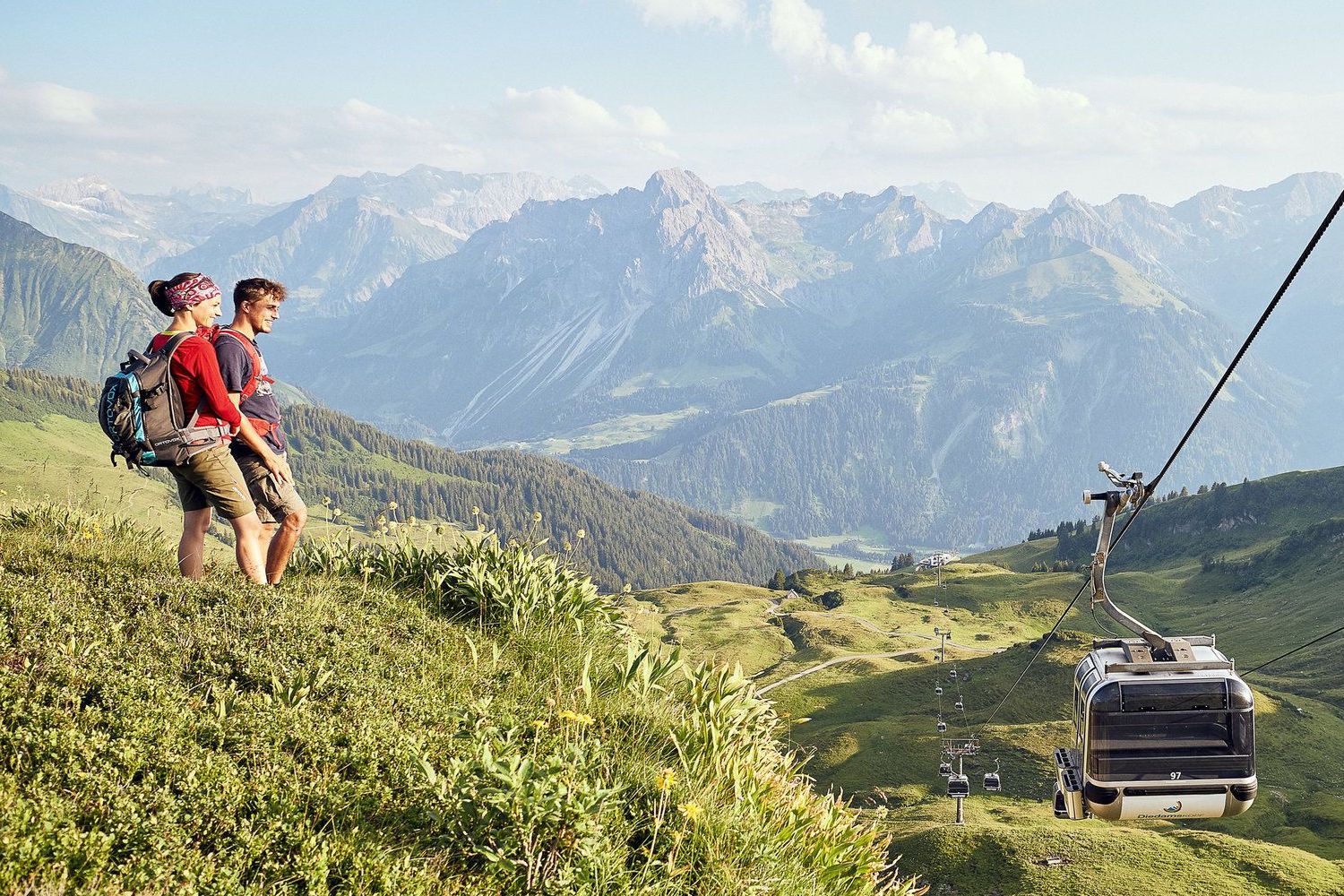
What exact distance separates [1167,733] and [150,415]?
14.8 meters

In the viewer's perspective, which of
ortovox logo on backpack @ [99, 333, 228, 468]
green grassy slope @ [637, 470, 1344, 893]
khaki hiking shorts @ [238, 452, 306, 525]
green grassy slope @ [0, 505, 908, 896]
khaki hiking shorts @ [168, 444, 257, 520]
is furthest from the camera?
green grassy slope @ [637, 470, 1344, 893]

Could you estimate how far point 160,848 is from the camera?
18.0 ft

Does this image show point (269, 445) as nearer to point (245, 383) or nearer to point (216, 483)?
point (245, 383)

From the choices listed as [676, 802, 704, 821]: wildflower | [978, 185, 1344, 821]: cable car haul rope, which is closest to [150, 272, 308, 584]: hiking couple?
[676, 802, 704, 821]: wildflower

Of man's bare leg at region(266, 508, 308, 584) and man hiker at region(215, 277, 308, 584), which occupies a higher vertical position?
man hiker at region(215, 277, 308, 584)

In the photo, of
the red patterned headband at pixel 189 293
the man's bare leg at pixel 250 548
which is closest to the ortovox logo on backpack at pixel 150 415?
the red patterned headband at pixel 189 293

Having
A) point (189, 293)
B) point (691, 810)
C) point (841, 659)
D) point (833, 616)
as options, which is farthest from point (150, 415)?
point (833, 616)

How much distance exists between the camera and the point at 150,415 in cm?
989

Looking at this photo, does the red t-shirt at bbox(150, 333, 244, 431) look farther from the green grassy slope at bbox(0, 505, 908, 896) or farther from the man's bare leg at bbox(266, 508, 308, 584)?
the green grassy slope at bbox(0, 505, 908, 896)

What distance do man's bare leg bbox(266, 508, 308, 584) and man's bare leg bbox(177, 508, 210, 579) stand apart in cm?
84

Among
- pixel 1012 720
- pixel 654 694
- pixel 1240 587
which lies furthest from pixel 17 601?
pixel 1240 587

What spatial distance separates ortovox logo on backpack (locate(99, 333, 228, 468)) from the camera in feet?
31.8

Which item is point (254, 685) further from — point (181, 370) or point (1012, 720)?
point (1012, 720)

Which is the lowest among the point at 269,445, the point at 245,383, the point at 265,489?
the point at 265,489
